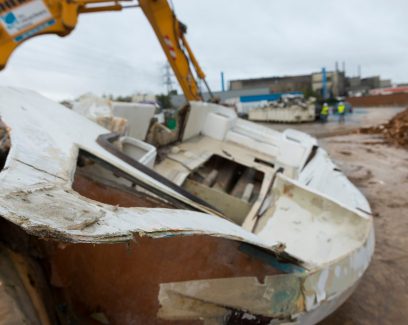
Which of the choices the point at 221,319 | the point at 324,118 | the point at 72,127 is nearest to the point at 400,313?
the point at 221,319

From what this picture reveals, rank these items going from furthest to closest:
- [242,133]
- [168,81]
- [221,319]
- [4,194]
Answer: [168,81]
[242,133]
[221,319]
[4,194]

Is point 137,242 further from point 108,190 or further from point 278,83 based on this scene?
point 278,83

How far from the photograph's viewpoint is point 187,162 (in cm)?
340

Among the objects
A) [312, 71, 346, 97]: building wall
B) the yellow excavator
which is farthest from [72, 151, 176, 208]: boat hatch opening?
[312, 71, 346, 97]: building wall

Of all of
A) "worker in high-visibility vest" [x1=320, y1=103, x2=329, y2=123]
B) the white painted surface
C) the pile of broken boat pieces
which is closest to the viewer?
the pile of broken boat pieces

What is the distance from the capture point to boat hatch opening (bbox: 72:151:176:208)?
1526mm

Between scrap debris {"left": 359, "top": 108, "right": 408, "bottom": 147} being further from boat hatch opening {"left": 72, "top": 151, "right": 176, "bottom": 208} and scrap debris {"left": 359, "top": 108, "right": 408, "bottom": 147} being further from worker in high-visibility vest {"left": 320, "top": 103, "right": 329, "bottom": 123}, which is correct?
boat hatch opening {"left": 72, "top": 151, "right": 176, "bottom": 208}

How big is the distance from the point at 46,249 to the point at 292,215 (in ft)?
5.52

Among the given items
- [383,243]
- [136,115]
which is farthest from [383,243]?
[136,115]

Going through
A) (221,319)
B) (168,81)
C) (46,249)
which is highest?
(168,81)

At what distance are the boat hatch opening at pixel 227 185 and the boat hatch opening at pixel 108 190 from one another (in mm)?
1241

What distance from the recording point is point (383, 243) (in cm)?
295

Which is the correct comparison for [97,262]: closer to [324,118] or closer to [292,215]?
[292,215]

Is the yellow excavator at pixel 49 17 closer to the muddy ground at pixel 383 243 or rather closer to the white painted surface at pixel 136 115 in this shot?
the white painted surface at pixel 136 115
